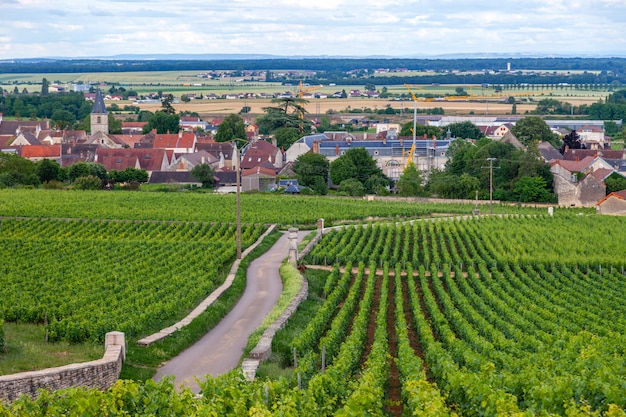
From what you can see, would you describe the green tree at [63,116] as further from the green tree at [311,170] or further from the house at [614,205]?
the house at [614,205]

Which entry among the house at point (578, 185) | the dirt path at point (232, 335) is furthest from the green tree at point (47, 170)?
the dirt path at point (232, 335)

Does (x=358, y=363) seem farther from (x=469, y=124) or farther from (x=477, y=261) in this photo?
(x=469, y=124)

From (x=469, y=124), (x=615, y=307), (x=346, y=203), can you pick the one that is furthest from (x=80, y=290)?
(x=469, y=124)

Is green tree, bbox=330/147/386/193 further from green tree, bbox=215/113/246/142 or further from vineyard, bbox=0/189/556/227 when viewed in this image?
green tree, bbox=215/113/246/142

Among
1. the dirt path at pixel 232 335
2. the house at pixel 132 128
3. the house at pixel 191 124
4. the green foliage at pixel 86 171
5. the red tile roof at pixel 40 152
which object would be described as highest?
the dirt path at pixel 232 335

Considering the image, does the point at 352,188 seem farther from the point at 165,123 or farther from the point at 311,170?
the point at 165,123

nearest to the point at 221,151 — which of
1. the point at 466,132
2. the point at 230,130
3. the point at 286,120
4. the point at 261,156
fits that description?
the point at 261,156
